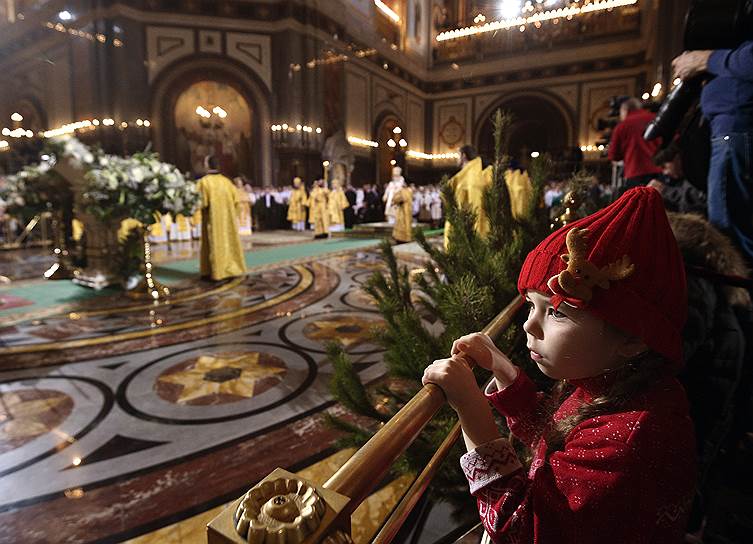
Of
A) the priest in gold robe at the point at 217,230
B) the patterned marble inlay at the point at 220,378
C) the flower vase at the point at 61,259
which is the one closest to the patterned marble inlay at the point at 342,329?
the patterned marble inlay at the point at 220,378

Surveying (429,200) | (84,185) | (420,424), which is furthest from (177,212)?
(429,200)

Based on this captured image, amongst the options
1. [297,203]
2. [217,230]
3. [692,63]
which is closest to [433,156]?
[297,203]

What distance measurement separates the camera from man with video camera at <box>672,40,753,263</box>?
163cm

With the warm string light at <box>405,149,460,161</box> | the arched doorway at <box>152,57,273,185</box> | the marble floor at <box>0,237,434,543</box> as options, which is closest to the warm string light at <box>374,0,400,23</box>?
the warm string light at <box>405,149,460,161</box>

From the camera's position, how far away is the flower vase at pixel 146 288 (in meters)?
4.97

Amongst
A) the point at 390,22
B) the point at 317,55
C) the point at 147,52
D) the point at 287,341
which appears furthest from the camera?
the point at 390,22

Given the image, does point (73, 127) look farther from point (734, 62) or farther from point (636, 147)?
point (734, 62)

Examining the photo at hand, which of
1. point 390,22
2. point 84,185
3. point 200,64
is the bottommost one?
point 84,185

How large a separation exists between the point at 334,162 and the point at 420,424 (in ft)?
50.1

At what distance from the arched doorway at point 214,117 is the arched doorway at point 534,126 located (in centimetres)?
915

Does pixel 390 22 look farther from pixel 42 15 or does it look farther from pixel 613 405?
pixel 613 405

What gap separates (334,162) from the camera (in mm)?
15273

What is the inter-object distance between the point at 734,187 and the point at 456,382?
5.35 feet

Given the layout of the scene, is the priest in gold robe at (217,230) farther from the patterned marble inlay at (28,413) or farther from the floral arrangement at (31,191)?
the patterned marble inlay at (28,413)
